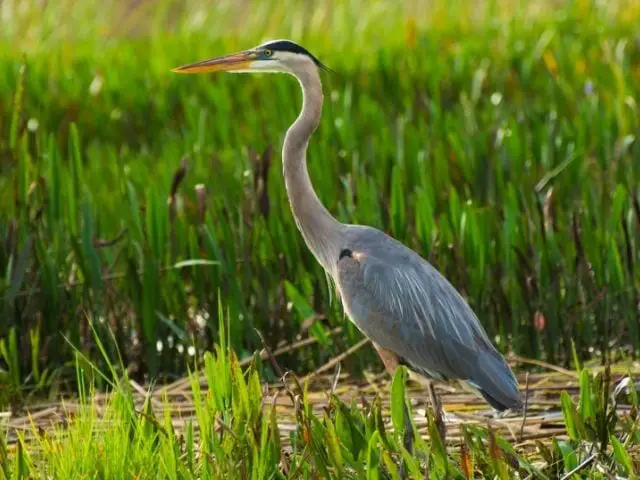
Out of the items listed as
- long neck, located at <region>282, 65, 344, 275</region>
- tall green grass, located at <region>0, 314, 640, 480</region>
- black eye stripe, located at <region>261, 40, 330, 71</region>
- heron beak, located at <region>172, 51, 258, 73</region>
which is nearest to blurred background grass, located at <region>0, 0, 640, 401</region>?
long neck, located at <region>282, 65, 344, 275</region>

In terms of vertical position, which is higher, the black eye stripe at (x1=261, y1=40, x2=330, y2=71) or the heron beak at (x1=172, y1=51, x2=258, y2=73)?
the black eye stripe at (x1=261, y1=40, x2=330, y2=71)

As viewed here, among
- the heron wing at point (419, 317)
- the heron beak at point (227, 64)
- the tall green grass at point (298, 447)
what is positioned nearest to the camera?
the tall green grass at point (298, 447)

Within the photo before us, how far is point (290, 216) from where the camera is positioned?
5.65 metres

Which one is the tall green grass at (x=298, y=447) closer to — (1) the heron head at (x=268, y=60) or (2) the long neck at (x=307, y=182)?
(2) the long neck at (x=307, y=182)

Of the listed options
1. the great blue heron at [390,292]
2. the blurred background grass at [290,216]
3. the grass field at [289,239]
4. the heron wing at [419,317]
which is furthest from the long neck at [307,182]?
the blurred background grass at [290,216]

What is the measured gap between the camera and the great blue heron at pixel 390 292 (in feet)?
13.4

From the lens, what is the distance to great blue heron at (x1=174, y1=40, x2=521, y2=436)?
4.10 m

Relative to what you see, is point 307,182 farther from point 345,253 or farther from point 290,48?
point 290,48

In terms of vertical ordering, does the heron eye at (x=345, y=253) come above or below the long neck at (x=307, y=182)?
below

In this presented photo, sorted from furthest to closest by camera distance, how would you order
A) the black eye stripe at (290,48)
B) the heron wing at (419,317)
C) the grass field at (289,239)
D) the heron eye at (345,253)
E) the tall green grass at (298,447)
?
1. the grass field at (289,239)
2. the black eye stripe at (290,48)
3. the heron eye at (345,253)
4. the heron wing at (419,317)
5. the tall green grass at (298,447)

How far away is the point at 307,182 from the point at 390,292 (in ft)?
1.46

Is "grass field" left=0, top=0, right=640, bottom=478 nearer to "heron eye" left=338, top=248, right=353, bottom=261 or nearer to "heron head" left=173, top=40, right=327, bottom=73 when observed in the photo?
"heron eye" left=338, top=248, right=353, bottom=261

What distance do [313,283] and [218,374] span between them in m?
1.85

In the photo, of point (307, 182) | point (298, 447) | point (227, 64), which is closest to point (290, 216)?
point (227, 64)
